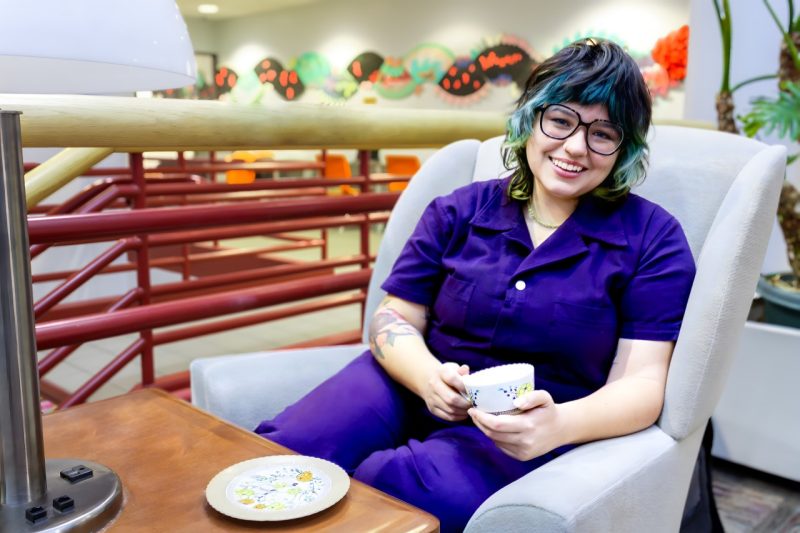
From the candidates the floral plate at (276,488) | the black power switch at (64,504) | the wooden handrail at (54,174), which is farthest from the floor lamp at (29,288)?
the wooden handrail at (54,174)

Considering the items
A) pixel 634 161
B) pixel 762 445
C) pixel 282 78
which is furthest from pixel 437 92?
pixel 634 161

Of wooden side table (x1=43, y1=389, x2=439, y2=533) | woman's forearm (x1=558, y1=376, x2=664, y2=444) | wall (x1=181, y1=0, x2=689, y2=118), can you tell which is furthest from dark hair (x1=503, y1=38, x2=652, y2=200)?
wall (x1=181, y1=0, x2=689, y2=118)

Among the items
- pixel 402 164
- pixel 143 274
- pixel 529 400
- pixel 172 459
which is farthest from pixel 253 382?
pixel 402 164

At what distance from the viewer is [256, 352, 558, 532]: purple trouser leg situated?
3.67 feet

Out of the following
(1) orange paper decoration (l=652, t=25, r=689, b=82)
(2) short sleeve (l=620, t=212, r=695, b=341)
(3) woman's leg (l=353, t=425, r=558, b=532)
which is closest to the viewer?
(3) woman's leg (l=353, t=425, r=558, b=532)

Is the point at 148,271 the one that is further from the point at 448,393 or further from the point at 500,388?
the point at 500,388

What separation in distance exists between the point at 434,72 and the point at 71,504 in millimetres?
9536

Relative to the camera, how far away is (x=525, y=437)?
1063mm

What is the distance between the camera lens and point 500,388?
101 cm

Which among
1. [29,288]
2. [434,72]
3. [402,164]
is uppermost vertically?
[434,72]

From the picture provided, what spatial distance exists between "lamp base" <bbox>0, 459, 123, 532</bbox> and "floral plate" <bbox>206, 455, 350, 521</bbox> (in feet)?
0.39

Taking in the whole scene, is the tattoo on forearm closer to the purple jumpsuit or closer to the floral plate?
the purple jumpsuit

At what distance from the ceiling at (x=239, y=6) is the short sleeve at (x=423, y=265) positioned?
10.9 metres

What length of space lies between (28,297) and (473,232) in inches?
32.3
